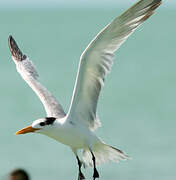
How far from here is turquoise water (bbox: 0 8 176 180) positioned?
19.2 m

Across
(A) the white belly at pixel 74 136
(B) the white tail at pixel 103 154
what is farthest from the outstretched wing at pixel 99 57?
(B) the white tail at pixel 103 154

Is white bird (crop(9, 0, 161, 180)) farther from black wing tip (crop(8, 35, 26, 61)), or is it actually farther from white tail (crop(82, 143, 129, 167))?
black wing tip (crop(8, 35, 26, 61))

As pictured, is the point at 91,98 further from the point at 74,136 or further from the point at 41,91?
the point at 41,91

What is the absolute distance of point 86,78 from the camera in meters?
9.62

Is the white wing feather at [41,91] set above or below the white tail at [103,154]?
above

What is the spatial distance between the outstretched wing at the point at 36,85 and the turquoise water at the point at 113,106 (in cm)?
507

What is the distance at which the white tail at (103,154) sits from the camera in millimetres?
10156

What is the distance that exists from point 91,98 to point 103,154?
2.68ft

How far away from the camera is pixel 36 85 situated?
11359 millimetres

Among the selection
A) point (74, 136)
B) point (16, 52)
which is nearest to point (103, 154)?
point (74, 136)

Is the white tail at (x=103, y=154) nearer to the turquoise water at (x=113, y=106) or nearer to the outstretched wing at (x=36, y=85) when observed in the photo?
the outstretched wing at (x=36, y=85)

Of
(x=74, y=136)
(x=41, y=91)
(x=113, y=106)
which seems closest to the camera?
(x=74, y=136)

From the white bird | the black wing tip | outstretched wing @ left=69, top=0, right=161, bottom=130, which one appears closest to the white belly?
the white bird

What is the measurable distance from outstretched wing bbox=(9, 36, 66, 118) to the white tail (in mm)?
665
